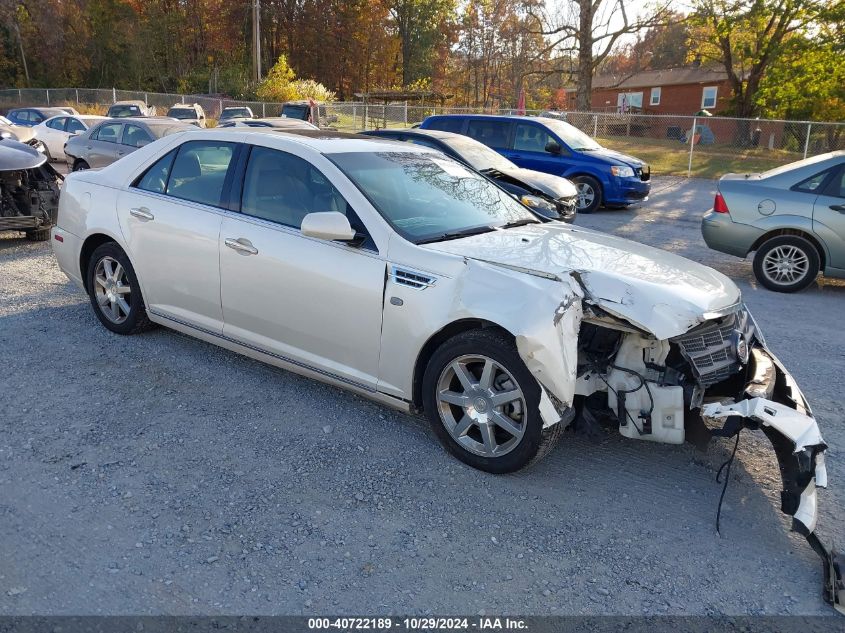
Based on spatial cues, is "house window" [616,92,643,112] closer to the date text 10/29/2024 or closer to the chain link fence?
the chain link fence

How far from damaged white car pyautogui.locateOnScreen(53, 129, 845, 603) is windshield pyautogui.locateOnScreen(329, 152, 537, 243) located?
0.6 inches

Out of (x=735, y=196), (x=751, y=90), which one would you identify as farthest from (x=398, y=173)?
(x=751, y=90)

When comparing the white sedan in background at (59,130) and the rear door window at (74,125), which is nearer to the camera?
the white sedan in background at (59,130)

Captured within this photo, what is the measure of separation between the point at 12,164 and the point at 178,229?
16.1 feet

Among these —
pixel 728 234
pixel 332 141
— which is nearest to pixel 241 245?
pixel 332 141

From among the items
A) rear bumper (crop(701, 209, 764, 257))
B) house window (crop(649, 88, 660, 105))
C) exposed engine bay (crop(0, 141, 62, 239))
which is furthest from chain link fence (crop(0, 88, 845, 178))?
house window (crop(649, 88, 660, 105))

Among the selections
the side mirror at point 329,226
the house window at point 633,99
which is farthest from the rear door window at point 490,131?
the house window at point 633,99

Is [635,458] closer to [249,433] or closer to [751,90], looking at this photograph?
[249,433]

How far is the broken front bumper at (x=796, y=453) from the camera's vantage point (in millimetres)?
2855

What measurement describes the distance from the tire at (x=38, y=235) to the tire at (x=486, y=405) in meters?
7.47

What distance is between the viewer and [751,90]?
1403 inches

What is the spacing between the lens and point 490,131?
13.8 m

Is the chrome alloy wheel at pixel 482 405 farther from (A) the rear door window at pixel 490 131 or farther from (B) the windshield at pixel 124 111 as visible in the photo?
(B) the windshield at pixel 124 111

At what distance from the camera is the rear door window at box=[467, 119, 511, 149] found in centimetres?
1370
